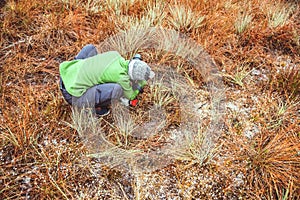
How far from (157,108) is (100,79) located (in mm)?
582

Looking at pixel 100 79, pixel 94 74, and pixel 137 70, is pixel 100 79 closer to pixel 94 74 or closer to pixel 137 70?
pixel 94 74

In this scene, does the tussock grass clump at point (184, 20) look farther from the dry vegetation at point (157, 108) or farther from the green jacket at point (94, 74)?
the green jacket at point (94, 74)

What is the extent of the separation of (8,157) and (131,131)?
3.13 feet

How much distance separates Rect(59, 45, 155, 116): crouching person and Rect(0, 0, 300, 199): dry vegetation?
176 millimetres

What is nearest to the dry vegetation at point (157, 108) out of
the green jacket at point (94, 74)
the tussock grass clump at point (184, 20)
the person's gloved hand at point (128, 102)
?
the tussock grass clump at point (184, 20)

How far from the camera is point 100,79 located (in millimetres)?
2375

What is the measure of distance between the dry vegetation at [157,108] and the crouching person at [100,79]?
176 millimetres

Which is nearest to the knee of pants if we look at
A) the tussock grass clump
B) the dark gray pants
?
the dark gray pants

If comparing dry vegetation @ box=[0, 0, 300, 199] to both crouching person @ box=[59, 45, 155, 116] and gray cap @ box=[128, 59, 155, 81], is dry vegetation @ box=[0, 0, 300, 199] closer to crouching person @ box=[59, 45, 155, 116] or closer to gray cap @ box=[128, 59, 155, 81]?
crouching person @ box=[59, 45, 155, 116]

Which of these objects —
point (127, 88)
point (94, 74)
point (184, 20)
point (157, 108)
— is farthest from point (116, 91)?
point (184, 20)

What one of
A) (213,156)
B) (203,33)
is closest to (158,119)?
(213,156)

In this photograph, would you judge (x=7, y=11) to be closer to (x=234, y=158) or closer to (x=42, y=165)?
(x=42, y=165)

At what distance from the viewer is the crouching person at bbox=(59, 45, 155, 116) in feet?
7.61

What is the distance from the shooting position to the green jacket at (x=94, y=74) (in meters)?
2.33
